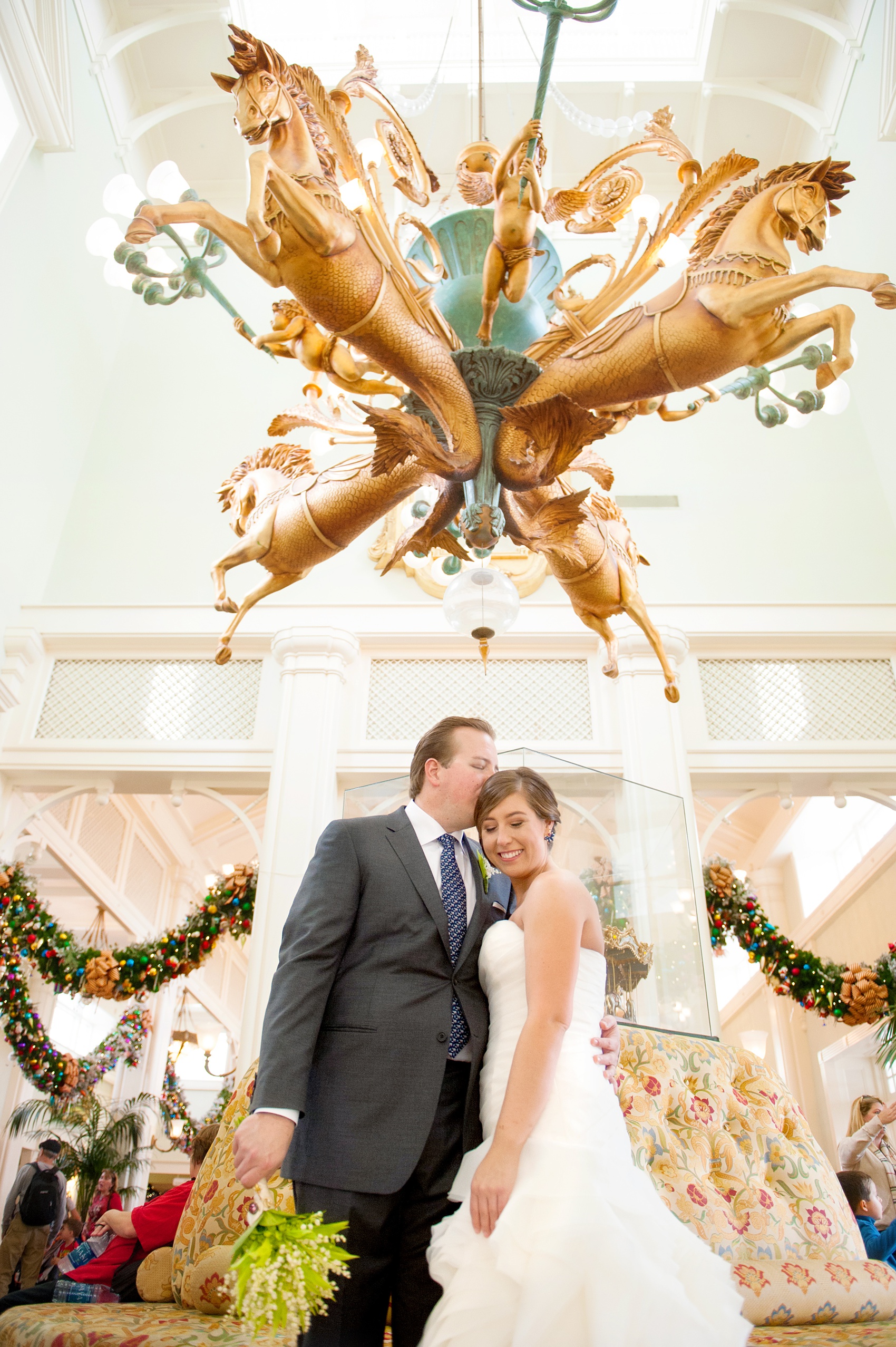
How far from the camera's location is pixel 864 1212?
4.09 m

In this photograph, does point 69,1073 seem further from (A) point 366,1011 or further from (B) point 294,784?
(A) point 366,1011

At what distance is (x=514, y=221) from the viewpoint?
256 cm

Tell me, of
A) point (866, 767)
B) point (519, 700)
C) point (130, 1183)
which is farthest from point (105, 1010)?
→ point (866, 767)

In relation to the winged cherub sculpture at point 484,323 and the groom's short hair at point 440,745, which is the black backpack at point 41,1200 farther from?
the groom's short hair at point 440,745

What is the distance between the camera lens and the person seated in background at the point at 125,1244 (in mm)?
2920

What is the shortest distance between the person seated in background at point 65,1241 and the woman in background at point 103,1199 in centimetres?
6

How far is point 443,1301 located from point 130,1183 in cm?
981

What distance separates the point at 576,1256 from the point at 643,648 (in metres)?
5.09

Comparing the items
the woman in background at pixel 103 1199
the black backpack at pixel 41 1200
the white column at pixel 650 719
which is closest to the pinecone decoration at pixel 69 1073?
the black backpack at pixel 41 1200

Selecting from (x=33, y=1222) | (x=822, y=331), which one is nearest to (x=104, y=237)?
(x=822, y=331)

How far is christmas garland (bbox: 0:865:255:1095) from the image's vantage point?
5801 mm

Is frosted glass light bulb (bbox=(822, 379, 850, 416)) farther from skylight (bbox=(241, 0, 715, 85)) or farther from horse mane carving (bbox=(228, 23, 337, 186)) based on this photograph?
skylight (bbox=(241, 0, 715, 85))

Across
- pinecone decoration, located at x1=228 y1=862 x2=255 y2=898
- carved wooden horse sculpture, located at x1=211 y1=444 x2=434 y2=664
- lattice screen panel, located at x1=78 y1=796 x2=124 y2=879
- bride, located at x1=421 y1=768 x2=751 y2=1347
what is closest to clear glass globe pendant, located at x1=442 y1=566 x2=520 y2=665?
carved wooden horse sculpture, located at x1=211 y1=444 x2=434 y2=664

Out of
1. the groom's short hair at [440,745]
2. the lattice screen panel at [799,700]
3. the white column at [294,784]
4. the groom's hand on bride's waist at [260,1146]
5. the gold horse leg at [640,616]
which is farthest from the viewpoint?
the lattice screen panel at [799,700]
